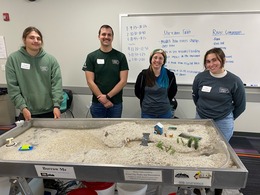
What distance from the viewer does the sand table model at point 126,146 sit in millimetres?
1039

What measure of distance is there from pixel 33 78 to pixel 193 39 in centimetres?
213

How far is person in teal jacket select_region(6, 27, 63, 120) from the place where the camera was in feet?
5.74

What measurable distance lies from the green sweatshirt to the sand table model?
0.43 m

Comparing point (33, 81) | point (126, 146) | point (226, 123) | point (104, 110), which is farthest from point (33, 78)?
point (226, 123)

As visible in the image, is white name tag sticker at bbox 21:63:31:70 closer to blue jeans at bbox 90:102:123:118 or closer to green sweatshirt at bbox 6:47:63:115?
green sweatshirt at bbox 6:47:63:115

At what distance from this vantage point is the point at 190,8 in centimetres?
273

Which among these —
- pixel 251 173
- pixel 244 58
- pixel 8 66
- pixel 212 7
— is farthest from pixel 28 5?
pixel 251 173

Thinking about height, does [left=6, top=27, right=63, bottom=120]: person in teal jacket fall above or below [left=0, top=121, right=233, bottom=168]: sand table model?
above

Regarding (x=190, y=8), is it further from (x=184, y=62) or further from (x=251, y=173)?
(x=251, y=173)

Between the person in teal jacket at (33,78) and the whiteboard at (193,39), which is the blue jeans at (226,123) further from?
the person in teal jacket at (33,78)

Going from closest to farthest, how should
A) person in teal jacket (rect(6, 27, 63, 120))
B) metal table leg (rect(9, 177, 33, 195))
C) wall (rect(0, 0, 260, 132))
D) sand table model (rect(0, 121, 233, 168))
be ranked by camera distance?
1. sand table model (rect(0, 121, 233, 168))
2. metal table leg (rect(9, 177, 33, 195))
3. person in teal jacket (rect(6, 27, 63, 120))
4. wall (rect(0, 0, 260, 132))

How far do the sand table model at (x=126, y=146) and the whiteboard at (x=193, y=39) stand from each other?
1.67m

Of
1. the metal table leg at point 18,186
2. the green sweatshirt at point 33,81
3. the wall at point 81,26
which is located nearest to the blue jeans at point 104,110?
the green sweatshirt at point 33,81

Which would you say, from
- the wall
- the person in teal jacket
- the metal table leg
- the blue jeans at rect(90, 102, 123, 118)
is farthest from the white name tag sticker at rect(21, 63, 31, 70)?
the wall
